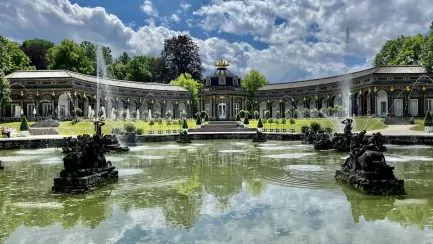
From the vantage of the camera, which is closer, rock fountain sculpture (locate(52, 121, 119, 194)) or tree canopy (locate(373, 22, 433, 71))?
rock fountain sculpture (locate(52, 121, 119, 194))

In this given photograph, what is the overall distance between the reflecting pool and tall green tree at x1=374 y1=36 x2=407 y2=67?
65.7 metres

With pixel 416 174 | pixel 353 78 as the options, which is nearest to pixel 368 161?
pixel 416 174

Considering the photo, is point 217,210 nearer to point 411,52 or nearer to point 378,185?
point 378,185

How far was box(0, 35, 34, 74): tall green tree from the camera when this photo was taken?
55281mm

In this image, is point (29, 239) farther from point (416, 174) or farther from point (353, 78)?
point (353, 78)

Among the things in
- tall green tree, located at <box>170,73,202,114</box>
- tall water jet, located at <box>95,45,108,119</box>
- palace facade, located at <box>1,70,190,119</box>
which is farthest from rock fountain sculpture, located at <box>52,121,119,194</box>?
tall green tree, located at <box>170,73,202,114</box>

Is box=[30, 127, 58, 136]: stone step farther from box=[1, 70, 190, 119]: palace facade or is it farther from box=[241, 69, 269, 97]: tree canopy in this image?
box=[241, 69, 269, 97]: tree canopy

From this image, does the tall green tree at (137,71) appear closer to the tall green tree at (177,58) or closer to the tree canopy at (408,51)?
the tall green tree at (177,58)

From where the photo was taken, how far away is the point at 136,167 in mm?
17891

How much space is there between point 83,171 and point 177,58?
89.6 metres

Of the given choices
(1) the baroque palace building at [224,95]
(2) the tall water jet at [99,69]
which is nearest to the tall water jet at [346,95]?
(1) the baroque palace building at [224,95]

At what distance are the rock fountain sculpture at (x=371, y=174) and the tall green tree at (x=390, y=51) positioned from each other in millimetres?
65871

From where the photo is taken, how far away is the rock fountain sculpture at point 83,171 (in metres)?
12.2

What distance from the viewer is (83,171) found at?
12.7m
